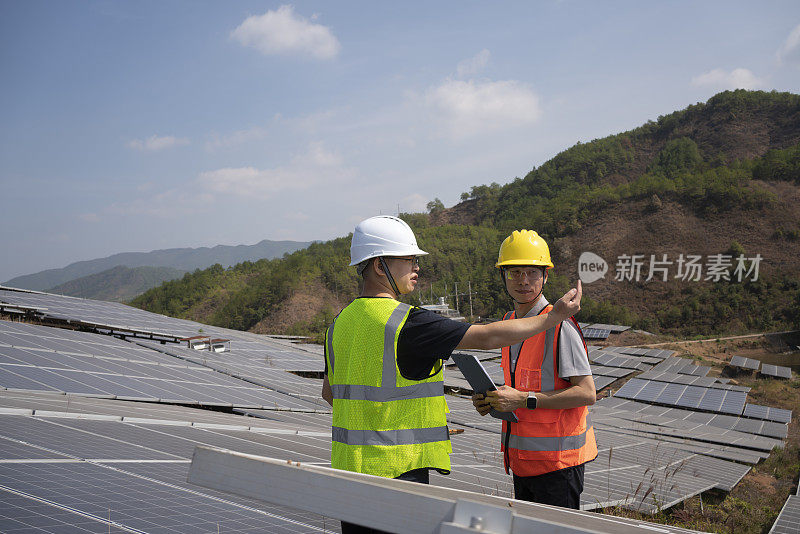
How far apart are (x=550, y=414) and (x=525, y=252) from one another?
106 cm

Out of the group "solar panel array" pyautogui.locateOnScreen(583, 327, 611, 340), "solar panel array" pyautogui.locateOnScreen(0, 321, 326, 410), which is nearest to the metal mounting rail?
"solar panel array" pyautogui.locateOnScreen(0, 321, 326, 410)

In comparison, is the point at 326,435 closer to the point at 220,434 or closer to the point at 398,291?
the point at 220,434

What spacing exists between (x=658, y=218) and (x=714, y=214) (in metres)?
5.48

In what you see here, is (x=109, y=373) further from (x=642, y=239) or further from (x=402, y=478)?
(x=642, y=239)

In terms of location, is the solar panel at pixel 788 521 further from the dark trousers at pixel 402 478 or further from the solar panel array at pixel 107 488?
the dark trousers at pixel 402 478

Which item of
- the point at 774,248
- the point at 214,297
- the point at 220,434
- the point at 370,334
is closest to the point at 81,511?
the point at 370,334

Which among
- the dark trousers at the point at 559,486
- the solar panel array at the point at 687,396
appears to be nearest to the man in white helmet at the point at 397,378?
the dark trousers at the point at 559,486

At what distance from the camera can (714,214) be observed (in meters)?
52.9

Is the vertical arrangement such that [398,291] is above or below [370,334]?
above

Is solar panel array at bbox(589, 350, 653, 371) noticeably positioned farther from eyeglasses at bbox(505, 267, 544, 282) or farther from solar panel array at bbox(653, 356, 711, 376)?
eyeglasses at bbox(505, 267, 544, 282)

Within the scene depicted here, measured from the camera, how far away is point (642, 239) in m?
54.3

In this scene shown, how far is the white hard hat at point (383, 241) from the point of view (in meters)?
2.37

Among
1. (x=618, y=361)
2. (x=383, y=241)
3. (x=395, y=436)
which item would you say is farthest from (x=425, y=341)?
(x=618, y=361)

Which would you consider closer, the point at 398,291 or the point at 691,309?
the point at 398,291
